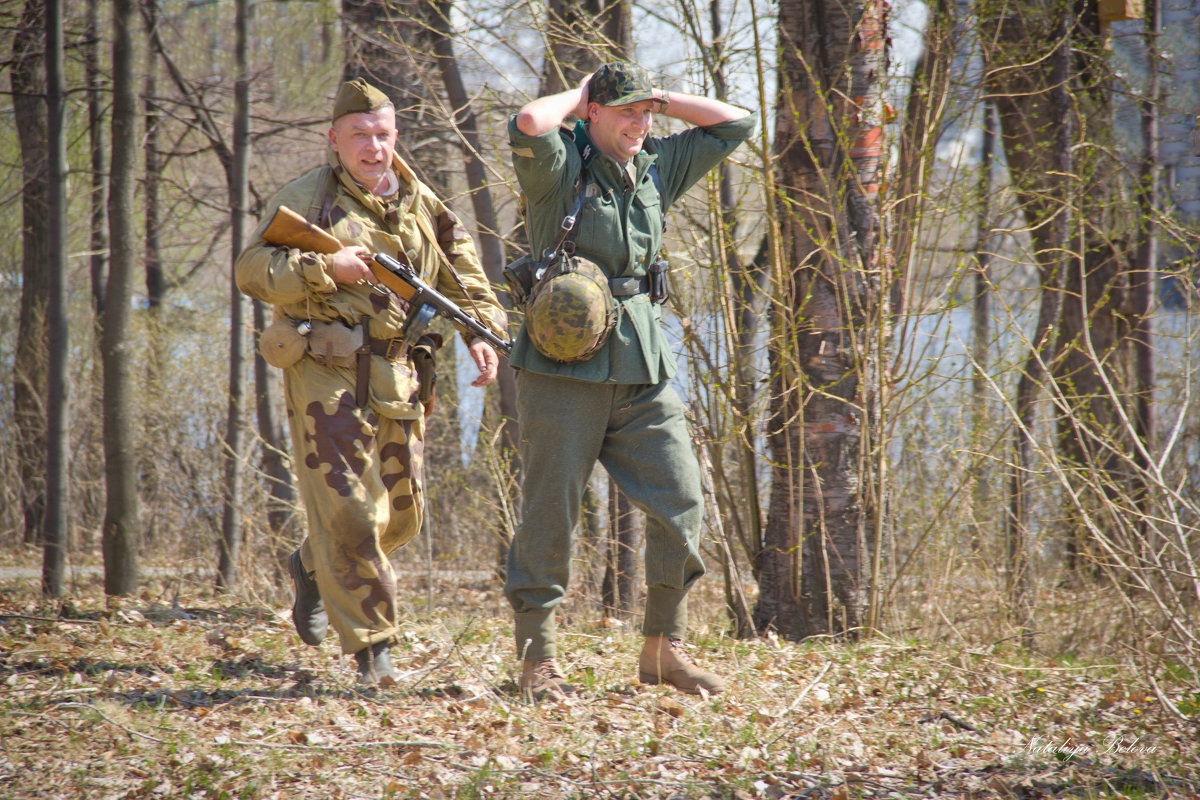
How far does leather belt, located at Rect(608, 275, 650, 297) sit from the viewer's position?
3320mm

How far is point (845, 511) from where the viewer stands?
466 centimetres

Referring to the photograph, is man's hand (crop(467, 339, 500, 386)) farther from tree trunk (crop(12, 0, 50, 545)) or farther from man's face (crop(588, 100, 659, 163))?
tree trunk (crop(12, 0, 50, 545))

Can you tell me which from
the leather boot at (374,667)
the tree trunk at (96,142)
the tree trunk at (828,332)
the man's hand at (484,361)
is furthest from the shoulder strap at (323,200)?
the tree trunk at (96,142)

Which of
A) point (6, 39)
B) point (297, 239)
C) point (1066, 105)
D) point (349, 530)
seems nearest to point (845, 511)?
point (349, 530)

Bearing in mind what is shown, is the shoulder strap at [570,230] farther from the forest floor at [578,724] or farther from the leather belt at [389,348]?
the forest floor at [578,724]

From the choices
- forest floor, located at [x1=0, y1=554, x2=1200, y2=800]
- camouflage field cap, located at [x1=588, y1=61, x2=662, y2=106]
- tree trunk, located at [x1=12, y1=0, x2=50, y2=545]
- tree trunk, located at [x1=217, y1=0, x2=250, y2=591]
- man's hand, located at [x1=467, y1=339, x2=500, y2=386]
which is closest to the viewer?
forest floor, located at [x1=0, y1=554, x2=1200, y2=800]

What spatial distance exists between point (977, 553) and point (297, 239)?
393 cm

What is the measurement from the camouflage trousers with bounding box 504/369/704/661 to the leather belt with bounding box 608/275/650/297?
12.3 inches

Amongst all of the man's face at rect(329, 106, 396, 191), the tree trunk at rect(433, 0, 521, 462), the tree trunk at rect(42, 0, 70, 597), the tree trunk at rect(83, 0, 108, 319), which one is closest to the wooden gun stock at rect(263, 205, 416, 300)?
the man's face at rect(329, 106, 396, 191)

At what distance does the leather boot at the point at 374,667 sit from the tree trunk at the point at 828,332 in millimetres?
1988

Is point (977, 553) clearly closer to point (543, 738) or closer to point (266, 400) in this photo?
point (543, 738)

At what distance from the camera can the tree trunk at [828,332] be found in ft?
14.9

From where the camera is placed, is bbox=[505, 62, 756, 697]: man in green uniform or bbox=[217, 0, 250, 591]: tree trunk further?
bbox=[217, 0, 250, 591]: tree trunk

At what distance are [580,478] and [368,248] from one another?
3.85 ft
